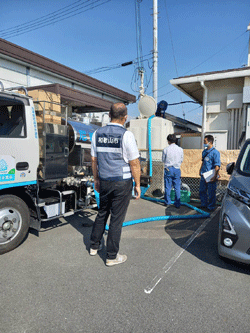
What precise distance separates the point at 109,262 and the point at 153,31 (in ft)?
46.0

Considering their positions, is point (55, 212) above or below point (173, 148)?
below

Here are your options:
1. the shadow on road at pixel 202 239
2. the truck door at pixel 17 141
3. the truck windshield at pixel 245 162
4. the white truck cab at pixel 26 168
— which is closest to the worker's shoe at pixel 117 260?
the shadow on road at pixel 202 239

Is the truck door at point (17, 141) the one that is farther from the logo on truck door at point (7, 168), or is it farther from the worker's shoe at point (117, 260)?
the worker's shoe at point (117, 260)

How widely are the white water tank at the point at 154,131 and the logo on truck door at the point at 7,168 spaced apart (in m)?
5.13

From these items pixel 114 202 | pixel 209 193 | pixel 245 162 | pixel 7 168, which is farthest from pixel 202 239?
pixel 7 168

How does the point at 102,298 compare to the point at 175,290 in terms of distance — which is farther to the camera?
the point at 175,290

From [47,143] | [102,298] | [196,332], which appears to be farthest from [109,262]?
[47,143]

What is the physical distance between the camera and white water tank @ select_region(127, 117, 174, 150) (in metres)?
7.87

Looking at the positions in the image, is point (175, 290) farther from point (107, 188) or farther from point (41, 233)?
point (41, 233)

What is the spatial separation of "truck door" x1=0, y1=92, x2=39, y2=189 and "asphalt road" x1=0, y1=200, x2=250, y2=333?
1114mm

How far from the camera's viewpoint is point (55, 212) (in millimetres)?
4176

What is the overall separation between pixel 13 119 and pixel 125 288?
9.40ft

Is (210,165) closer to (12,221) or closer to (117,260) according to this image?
(117,260)

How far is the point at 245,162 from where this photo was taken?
12.4 feet
